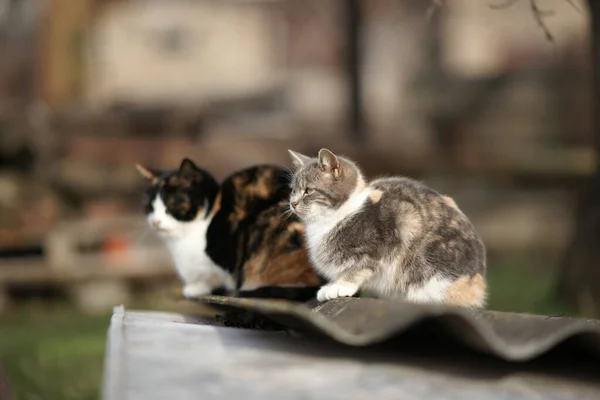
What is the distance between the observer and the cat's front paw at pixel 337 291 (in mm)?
3369

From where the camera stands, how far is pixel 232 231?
4.18 meters


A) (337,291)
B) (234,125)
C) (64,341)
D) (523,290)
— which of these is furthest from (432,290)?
(234,125)

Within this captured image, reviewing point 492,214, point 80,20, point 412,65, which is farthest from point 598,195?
point 412,65

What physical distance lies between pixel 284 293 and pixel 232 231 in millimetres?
515

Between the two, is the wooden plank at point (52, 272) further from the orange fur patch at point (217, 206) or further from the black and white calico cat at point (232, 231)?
the orange fur patch at point (217, 206)

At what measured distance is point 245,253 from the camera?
4035mm

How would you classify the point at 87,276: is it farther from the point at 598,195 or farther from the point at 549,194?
the point at 549,194

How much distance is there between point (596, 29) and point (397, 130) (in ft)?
29.2

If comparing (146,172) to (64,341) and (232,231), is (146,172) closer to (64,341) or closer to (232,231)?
(232,231)

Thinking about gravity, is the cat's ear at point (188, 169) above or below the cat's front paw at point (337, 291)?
above

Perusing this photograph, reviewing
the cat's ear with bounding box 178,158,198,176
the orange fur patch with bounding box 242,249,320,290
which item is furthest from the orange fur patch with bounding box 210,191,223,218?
the orange fur patch with bounding box 242,249,320,290

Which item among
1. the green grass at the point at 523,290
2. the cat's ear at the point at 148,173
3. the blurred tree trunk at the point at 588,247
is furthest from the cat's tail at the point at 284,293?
the blurred tree trunk at the point at 588,247

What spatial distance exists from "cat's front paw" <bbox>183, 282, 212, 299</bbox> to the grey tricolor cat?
0.87 m

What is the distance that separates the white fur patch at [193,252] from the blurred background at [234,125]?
1.15 meters
